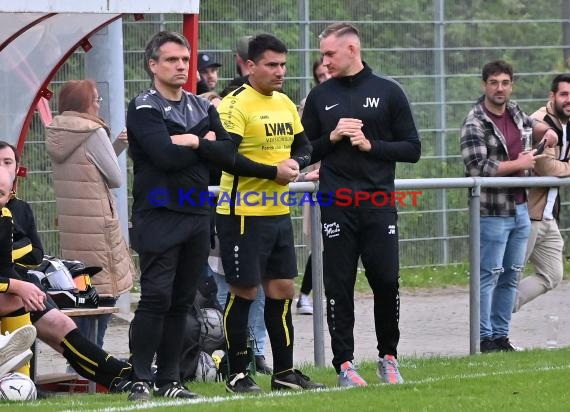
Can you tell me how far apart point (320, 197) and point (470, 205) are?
2264 millimetres

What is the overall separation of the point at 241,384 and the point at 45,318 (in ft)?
4.31

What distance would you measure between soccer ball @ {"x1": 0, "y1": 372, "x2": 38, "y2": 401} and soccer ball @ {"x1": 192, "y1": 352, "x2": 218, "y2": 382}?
1329 mm

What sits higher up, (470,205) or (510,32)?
(510,32)

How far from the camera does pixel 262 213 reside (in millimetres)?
8805

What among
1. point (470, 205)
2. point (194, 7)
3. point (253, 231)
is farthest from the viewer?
point (470, 205)

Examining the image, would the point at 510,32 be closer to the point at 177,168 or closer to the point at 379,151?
the point at 379,151

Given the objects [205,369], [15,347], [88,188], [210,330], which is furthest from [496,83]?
[15,347]

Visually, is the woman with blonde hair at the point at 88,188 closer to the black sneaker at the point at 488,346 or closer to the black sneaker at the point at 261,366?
the black sneaker at the point at 261,366

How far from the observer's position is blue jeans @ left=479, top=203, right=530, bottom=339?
11.4m

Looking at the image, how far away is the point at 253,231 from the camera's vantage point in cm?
877

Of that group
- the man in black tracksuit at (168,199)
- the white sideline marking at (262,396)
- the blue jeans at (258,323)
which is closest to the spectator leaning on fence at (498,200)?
the blue jeans at (258,323)

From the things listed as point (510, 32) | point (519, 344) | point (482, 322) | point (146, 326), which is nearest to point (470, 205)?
point (482, 322)

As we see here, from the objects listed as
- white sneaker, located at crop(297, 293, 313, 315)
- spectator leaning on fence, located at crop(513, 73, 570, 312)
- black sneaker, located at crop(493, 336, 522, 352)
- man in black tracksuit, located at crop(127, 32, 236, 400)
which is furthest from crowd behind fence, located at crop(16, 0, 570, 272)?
man in black tracksuit, located at crop(127, 32, 236, 400)

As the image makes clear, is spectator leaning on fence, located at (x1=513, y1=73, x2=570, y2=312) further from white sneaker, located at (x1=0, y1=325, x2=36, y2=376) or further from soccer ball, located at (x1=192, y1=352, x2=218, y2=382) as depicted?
white sneaker, located at (x1=0, y1=325, x2=36, y2=376)
